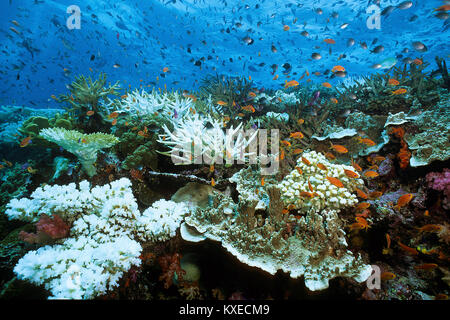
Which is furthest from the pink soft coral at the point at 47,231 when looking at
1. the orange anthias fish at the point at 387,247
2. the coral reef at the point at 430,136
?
the coral reef at the point at 430,136

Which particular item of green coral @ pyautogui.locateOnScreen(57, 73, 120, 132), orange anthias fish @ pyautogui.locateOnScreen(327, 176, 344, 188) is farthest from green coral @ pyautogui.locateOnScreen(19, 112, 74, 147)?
orange anthias fish @ pyautogui.locateOnScreen(327, 176, 344, 188)

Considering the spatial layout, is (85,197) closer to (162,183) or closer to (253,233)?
(162,183)

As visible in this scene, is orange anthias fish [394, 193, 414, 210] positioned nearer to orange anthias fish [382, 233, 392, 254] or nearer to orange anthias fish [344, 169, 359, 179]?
orange anthias fish [382, 233, 392, 254]

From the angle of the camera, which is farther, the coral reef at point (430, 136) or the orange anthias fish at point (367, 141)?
the orange anthias fish at point (367, 141)

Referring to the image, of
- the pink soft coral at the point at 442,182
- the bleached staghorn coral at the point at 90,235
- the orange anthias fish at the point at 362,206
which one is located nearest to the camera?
the bleached staghorn coral at the point at 90,235

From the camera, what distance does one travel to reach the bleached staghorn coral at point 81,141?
11.1ft

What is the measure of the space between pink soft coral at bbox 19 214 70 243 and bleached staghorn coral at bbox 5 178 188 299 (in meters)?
0.11

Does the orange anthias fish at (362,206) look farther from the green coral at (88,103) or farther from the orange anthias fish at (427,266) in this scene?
the green coral at (88,103)

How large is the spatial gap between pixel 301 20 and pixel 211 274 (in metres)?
30.1

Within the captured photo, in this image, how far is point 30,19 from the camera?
1262 inches

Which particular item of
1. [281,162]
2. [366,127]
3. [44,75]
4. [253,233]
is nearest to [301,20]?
[366,127]

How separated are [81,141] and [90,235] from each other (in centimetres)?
176

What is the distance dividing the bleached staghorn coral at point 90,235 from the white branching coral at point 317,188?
180 cm

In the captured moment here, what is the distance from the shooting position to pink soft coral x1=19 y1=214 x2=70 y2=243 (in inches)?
93.0
